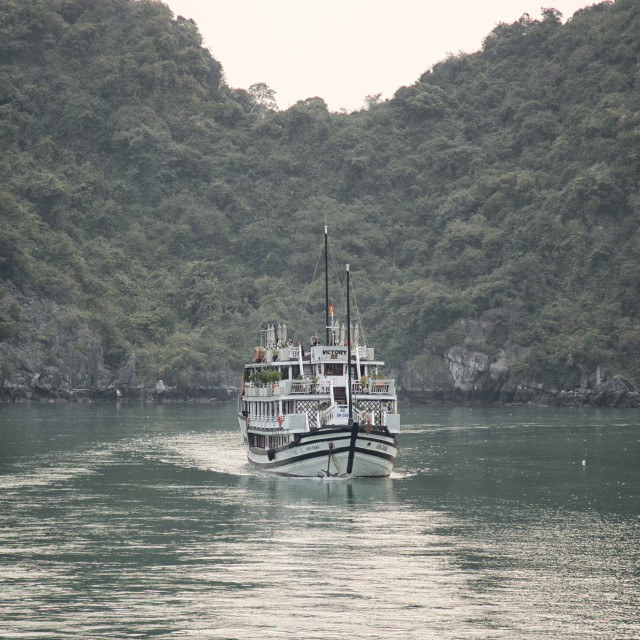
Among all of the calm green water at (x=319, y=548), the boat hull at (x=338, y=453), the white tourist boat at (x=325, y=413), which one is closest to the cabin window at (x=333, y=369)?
the white tourist boat at (x=325, y=413)

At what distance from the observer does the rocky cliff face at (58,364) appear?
127812 millimetres

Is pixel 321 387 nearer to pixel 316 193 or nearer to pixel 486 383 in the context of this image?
pixel 486 383

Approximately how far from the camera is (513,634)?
74.1 feet

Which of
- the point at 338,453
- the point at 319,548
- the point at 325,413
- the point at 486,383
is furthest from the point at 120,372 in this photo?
the point at 319,548

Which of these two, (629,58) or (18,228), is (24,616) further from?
(629,58)

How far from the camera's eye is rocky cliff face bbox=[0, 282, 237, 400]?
128 metres

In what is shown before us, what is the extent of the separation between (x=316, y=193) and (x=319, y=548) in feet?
499

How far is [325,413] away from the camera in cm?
4725

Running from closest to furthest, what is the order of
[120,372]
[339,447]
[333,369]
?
[339,447], [333,369], [120,372]

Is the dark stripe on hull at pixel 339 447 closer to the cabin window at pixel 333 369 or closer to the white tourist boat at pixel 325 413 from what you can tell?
the white tourist boat at pixel 325 413

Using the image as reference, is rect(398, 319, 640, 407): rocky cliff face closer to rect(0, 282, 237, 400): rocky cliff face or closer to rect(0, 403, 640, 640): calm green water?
rect(0, 282, 237, 400): rocky cliff face

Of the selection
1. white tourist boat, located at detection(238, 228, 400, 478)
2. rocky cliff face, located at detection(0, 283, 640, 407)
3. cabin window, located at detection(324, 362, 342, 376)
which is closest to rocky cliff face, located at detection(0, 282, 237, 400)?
rocky cliff face, located at detection(0, 283, 640, 407)

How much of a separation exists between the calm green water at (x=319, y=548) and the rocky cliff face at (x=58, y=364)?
6895 centimetres

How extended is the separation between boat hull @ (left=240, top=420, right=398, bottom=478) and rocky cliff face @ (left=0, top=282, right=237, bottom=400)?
85.0 m
